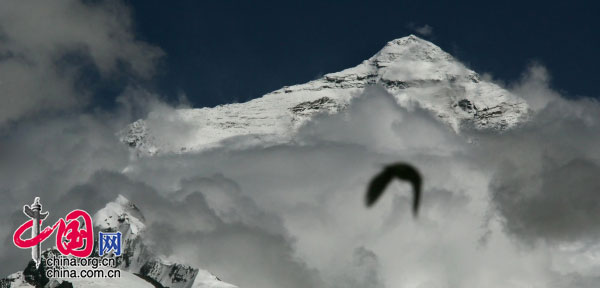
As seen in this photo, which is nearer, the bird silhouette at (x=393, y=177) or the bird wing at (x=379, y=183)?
the bird wing at (x=379, y=183)

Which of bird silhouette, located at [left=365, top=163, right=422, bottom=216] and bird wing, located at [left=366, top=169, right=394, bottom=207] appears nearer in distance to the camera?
bird wing, located at [left=366, top=169, right=394, bottom=207]

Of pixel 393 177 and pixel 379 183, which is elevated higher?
pixel 393 177

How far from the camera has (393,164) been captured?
77.1 feet

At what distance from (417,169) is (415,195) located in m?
0.95

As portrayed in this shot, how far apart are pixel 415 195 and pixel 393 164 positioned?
5.36ft

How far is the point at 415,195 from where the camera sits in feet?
72.4

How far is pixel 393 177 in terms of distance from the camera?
23.2m

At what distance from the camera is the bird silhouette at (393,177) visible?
22719 millimetres

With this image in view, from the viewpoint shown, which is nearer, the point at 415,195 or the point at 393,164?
the point at 415,195

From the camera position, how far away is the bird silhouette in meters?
22.7

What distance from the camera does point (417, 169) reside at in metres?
22.8
